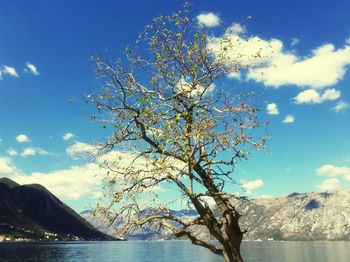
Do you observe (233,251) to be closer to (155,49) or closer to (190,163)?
(190,163)

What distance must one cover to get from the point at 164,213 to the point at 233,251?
3157mm

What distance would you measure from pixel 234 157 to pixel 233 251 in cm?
375

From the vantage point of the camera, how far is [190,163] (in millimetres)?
16734

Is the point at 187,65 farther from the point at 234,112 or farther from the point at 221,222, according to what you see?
the point at 221,222

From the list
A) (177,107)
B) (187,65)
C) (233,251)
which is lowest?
(233,251)

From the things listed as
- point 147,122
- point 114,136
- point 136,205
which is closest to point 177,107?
point 147,122

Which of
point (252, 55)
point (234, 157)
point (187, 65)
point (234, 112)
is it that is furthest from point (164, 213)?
point (252, 55)

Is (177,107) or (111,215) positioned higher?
(177,107)

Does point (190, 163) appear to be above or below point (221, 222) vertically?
above

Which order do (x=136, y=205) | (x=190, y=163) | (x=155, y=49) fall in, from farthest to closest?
1. (x=155, y=49)
2. (x=136, y=205)
3. (x=190, y=163)

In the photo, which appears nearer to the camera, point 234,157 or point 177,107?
point 234,157

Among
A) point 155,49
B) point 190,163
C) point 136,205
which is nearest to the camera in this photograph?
point 190,163

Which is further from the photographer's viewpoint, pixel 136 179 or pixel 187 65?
pixel 187 65

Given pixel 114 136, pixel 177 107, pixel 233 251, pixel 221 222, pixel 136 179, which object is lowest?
pixel 233 251
